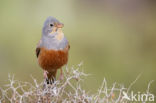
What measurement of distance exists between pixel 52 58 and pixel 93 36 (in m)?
4.68

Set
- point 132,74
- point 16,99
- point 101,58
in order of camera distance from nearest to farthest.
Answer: point 16,99, point 132,74, point 101,58

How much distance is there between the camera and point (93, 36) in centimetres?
1193

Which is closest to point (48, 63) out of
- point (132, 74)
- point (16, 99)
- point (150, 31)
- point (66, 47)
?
point (66, 47)

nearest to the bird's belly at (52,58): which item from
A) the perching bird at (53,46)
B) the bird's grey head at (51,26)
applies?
the perching bird at (53,46)

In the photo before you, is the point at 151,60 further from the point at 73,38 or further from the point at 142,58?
the point at 73,38

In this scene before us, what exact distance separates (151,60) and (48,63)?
4.22m

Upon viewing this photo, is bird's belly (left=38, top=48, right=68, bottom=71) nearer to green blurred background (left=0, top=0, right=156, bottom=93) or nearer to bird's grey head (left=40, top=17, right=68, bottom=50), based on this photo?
bird's grey head (left=40, top=17, right=68, bottom=50)

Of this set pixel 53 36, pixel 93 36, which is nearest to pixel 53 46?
pixel 53 36

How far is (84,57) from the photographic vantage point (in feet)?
35.6

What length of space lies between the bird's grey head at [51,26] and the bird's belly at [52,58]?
0.24 meters

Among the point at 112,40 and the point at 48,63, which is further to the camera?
the point at 112,40

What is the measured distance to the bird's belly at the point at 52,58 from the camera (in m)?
7.27

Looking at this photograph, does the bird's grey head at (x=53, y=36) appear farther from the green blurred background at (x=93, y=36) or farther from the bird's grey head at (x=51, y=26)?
the green blurred background at (x=93, y=36)

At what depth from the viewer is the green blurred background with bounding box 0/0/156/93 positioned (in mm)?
10367
